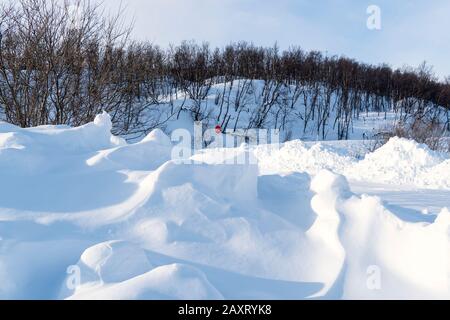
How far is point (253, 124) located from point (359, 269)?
37.1 meters

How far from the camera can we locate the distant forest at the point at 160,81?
7.95m

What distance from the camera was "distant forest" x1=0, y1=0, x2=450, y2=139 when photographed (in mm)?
7949

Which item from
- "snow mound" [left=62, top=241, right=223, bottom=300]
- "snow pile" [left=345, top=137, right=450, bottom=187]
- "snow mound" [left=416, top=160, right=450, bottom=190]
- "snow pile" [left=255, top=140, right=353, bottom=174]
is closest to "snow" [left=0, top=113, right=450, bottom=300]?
"snow mound" [left=62, top=241, right=223, bottom=300]

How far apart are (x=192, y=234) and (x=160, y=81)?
26442 mm

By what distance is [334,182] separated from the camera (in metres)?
2.99

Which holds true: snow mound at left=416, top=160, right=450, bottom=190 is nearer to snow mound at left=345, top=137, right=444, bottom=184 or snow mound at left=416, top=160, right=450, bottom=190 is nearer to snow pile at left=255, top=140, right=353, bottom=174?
snow mound at left=345, top=137, right=444, bottom=184

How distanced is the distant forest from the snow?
5058mm

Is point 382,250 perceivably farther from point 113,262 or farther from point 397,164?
point 397,164

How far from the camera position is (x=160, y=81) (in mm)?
27859

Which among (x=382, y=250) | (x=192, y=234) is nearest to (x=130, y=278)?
(x=192, y=234)

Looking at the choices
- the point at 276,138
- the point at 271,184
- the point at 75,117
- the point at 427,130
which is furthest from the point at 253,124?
the point at 271,184

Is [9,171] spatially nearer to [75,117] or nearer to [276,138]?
[75,117]

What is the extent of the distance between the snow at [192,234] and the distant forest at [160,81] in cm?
506

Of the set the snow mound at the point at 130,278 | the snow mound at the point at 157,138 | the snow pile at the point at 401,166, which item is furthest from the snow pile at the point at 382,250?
the snow pile at the point at 401,166
